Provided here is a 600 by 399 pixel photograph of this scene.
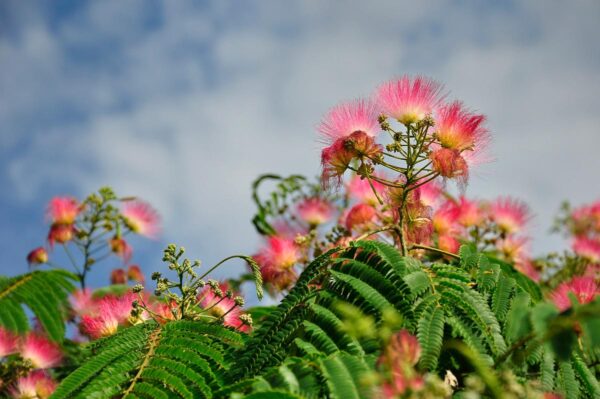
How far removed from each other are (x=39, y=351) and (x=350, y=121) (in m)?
2.27

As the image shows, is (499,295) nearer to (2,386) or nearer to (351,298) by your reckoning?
(351,298)

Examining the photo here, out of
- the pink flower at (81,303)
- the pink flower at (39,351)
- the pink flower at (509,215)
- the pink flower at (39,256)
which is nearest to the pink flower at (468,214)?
the pink flower at (509,215)

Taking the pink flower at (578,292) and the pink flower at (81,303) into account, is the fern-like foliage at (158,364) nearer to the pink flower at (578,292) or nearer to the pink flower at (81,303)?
the pink flower at (578,292)

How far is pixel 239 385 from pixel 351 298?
47cm

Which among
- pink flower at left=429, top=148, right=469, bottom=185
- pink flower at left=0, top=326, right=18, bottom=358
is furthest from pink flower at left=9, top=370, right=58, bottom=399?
pink flower at left=429, top=148, right=469, bottom=185

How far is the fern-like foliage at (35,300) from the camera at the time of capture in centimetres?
383

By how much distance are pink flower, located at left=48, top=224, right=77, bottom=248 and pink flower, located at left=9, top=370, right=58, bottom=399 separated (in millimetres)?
1428

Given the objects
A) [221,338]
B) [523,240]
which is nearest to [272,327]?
[221,338]

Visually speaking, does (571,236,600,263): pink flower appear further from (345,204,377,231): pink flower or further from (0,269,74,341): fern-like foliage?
(0,269,74,341): fern-like foliage

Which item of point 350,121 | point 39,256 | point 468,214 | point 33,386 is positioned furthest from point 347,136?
point 39,256

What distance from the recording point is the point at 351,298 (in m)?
2.18

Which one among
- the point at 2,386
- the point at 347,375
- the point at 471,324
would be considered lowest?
the point at 347,375

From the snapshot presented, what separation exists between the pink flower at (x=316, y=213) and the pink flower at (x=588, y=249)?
167 cm

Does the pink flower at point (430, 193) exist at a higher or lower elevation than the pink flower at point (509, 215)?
lower
